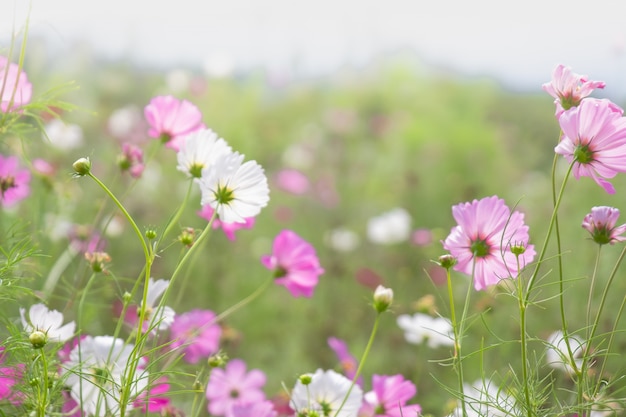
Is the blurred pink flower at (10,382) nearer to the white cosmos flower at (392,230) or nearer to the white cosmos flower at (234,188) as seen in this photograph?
the white cosmos flower at (234,188)

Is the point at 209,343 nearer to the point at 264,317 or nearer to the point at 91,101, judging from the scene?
the point at 264,317

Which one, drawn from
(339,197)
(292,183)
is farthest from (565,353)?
(339,197)

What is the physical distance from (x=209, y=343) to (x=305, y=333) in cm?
107

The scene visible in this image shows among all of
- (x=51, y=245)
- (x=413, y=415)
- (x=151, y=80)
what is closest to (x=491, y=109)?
(x=151, y=80)

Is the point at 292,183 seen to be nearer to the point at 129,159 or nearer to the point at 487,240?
the point at 129,159

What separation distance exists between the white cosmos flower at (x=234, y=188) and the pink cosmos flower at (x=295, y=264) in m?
0.19

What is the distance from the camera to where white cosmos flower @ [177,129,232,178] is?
1.81 ft

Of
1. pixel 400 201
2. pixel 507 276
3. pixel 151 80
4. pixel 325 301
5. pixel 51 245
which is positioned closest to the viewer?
pixel 507 276

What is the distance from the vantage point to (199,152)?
21.9 inches

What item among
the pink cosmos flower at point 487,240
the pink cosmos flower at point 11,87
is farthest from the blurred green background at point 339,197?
the pink cosmos flower at point 487,240

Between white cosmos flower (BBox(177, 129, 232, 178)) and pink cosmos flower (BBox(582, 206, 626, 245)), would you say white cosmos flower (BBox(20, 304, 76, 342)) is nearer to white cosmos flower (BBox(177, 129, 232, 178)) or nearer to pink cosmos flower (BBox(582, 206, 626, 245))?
white cosmos flower (BBox(177, 129, 232, 178))

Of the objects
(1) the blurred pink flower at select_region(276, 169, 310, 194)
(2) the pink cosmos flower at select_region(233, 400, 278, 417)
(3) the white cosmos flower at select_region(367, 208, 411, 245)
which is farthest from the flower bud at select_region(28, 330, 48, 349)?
(1) the blurred pink flower at select_region(276, 169, 310, 194)

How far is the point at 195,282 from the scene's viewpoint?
6.31 ft

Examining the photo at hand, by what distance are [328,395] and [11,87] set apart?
0.36m
